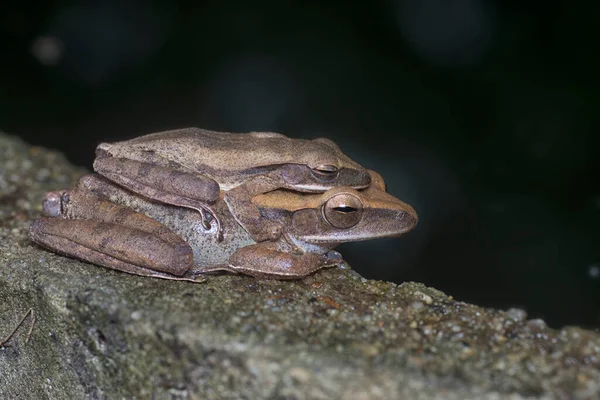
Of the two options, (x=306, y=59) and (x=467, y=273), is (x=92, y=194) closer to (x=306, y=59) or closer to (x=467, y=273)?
(x=467, y=273)

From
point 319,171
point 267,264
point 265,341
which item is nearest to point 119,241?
point 267,264

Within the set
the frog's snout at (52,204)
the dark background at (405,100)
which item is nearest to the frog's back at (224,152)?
the frog's snout at (52,204)

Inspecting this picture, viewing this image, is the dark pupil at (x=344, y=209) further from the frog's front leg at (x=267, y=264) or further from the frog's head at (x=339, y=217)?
the frog's front leg at (x=267, y=264)

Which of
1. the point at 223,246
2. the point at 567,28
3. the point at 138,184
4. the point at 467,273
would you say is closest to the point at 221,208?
the point at 223,246

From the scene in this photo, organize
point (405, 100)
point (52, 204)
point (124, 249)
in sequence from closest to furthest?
point (124, 249), point (52, 204), point (405, 100)

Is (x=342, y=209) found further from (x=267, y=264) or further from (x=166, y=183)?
(x=166, y=183)

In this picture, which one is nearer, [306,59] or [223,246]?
[223,246]
